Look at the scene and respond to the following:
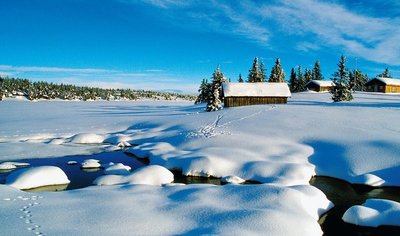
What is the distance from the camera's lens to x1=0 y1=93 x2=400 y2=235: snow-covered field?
12367 mm

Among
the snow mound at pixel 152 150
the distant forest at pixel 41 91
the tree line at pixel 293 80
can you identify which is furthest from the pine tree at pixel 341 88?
the distant forest at pixel 41 91

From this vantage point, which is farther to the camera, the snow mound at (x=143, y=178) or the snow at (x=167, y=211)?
A: the snow mound at (x=143, y=178)

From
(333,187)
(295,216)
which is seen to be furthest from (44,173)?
(333,187)

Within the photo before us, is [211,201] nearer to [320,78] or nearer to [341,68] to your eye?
[341,68]

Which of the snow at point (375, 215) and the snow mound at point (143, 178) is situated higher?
the snow mound at point (143, 178)

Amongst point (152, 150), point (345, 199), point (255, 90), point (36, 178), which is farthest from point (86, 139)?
point (255, 90)

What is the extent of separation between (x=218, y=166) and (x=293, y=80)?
75.6m

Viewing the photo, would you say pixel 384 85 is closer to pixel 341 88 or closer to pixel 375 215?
pixel 341 88

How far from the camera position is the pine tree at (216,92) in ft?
178

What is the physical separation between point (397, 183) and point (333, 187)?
389 cm

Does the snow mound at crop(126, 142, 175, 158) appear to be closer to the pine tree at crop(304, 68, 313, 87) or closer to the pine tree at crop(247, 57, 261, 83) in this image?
the pine tree at crop(247, 57, 261, 83)

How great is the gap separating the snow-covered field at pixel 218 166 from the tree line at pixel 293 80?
11370 millimetres

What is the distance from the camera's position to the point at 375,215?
1488cm

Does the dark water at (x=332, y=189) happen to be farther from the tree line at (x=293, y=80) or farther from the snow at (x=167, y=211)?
the tree line at (x=293, y=80)
